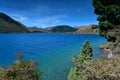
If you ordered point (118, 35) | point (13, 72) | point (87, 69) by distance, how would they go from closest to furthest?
point (87, 69), point (13, 72), point (118, 35)

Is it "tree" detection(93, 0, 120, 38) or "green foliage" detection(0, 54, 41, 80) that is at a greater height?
"tree" detection(93, 0, 120, 38)

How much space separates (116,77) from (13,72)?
36.2 ft

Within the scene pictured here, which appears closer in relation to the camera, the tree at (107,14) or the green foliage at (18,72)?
the green foliage at (18,72)

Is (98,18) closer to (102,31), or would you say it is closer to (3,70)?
(102,31)

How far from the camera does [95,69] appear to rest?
497 inches

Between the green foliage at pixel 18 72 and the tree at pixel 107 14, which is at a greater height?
the tree at pixel 107 14

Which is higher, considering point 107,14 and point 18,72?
point 107,14

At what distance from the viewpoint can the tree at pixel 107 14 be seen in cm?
3200

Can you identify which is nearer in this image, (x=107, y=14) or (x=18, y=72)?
(x=18, y=72)

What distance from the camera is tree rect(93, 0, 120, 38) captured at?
3200 centimetres

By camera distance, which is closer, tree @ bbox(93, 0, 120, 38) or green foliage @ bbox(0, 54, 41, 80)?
green foliage @ bbox(0, 54, 41, 80)

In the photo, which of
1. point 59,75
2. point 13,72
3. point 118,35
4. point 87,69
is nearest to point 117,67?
point 87,69

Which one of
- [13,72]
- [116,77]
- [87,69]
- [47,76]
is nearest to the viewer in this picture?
[116,77]

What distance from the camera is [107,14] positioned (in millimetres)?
32406
